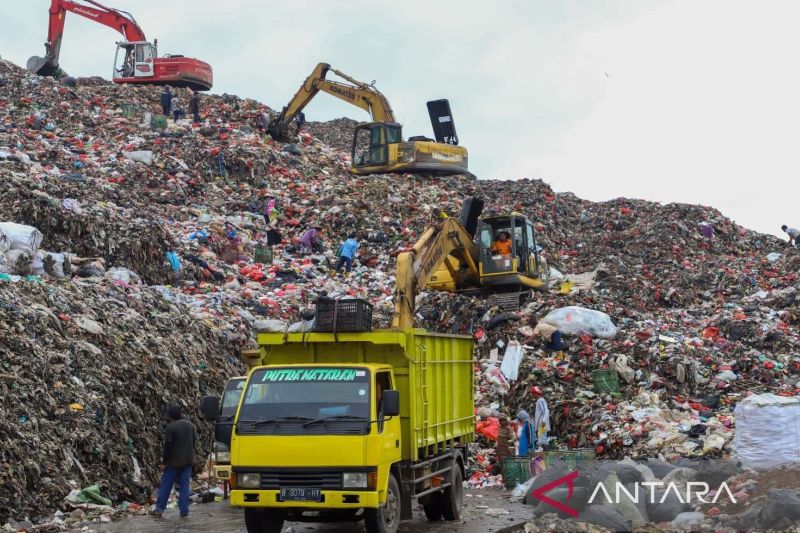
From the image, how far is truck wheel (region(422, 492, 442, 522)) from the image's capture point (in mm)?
11109

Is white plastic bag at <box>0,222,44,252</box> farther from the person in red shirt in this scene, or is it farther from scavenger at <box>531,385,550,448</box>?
the person in red shirt

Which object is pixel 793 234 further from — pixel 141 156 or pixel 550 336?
pixel 141 156

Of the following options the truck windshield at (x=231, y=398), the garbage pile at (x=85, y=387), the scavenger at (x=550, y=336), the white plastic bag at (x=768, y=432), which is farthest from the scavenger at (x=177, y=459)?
the scavenger at (x=550, y=336)

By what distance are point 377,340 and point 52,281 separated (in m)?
7.35

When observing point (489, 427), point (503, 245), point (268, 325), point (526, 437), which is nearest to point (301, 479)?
point (526, 437)

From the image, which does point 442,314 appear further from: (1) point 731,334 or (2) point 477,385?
(1) point 731,334

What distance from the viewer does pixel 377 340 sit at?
32.1 ft

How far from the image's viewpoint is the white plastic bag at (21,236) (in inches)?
649

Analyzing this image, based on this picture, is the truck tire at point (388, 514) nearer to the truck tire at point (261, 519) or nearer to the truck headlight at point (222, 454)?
the truck tire at point (261, 519)

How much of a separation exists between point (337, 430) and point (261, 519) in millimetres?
1179

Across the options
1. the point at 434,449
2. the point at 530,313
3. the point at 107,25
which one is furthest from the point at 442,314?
the point at 107,25

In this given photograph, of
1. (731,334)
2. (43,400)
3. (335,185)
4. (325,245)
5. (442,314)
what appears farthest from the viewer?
(335,185)

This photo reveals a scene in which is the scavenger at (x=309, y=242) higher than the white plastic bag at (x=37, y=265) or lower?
higher

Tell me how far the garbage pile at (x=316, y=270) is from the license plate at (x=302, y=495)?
329 cm
